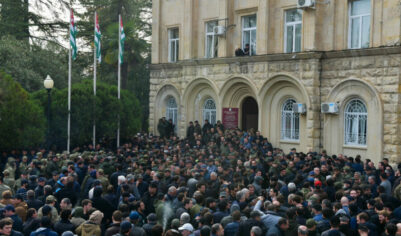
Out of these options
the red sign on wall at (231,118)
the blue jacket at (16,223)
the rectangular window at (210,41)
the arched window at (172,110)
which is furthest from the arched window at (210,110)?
the blue jacket at (16,223)

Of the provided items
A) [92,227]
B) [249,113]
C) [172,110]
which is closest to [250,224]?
[92,227]

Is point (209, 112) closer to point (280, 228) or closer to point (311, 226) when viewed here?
point (280, 228)

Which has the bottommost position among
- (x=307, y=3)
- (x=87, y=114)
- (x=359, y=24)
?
(x=87, y=114)

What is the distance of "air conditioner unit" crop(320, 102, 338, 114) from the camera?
70.4ft

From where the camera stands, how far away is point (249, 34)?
2611 centimetres

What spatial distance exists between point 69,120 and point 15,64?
6.05 metres

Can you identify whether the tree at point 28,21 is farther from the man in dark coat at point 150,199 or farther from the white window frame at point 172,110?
the man in dark coat at point 150,199

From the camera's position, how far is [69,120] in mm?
23016

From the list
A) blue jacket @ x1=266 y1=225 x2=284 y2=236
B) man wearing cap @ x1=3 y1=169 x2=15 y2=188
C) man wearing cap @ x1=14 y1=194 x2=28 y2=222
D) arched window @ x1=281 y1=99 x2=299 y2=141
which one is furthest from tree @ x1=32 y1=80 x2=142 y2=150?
blue jacket @ x1=266 y1=225 x2=284 y2=236

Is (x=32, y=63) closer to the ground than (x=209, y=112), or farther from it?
farther from it

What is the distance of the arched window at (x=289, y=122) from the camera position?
23.7 m

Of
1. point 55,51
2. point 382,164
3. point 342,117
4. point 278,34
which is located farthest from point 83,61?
point 382,164

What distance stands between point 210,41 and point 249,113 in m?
4.93

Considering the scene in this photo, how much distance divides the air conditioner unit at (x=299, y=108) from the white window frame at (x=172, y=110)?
380 inches
